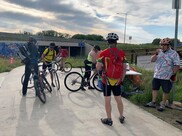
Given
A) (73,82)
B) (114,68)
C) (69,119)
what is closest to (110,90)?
(114,68)

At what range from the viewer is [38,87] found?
821cm

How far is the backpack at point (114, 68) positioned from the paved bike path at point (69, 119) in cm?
94

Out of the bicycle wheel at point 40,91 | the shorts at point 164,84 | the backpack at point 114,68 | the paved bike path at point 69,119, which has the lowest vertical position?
the paved bike path at point 69,119

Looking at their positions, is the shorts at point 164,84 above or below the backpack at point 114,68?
below

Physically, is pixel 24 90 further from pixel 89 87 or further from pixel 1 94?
pixel 89 87

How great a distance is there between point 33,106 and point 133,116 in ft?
8.68

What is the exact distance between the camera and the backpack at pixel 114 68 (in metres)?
5.87

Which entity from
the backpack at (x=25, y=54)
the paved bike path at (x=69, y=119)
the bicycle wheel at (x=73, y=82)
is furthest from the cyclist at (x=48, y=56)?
the paved bike path at (x=69, y=119)

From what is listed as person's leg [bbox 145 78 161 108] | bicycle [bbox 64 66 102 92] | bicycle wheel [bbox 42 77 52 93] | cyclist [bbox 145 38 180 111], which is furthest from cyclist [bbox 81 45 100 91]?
cyclist [bbox 145 38 180 111]

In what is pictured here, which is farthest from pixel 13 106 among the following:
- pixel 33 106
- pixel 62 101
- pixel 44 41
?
pixel 44 41

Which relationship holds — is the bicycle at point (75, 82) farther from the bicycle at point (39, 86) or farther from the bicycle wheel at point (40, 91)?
the bicycle wheel at point (40, 91)

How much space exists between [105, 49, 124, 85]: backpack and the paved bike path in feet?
3.09

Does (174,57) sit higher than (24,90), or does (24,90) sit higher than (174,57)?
(174,57)

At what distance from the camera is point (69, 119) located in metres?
6.38
